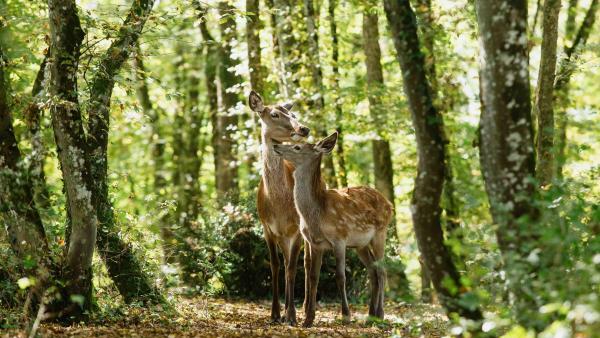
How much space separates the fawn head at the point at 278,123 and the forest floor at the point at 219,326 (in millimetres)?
2599

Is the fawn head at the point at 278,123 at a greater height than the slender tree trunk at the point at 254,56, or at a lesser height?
lesser

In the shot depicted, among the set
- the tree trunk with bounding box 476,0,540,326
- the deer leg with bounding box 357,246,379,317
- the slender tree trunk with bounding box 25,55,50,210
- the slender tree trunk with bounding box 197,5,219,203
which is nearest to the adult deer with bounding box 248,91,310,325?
the deer leg with bounding box 357,246,379,317

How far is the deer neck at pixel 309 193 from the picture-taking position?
Answer: 10.7 meters

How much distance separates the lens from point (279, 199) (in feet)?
37.8

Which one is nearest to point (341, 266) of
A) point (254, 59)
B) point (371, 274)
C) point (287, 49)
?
point (371, 274)

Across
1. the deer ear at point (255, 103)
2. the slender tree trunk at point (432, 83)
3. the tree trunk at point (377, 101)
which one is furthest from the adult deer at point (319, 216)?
the tree trunk at point (377, 101)

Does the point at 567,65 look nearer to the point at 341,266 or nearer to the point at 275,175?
the point at 275,175

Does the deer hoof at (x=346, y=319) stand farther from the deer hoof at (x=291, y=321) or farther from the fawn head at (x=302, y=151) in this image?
the fawn head at (x=302, y=151)

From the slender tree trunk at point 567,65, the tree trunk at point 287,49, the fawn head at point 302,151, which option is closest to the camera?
the fawn head at point 302,151

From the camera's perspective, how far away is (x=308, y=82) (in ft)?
60.4

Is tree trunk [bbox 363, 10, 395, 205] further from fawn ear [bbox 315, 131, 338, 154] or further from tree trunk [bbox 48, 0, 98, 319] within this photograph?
tree trunk [bbox 48, 0, 98, 319]

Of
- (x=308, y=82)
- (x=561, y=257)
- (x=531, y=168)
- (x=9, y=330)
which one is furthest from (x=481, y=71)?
(x=308, y=82)

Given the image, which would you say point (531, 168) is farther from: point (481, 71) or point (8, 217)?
point (8, 217)

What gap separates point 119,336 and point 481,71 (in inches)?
170
